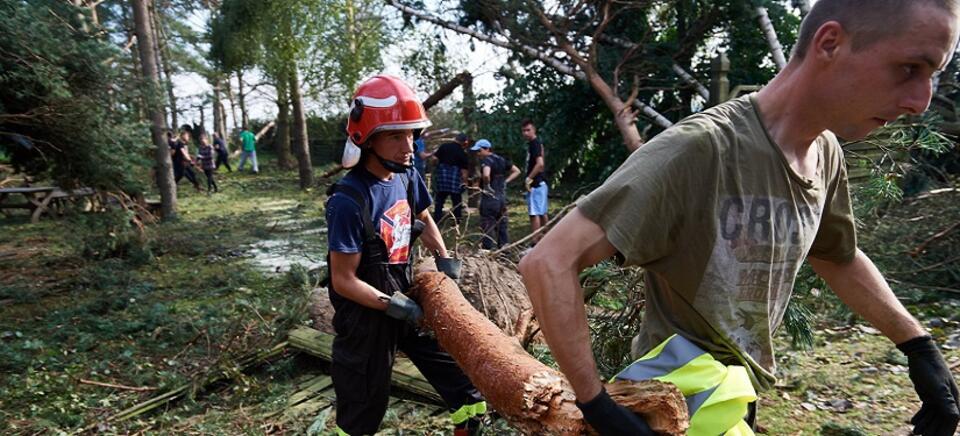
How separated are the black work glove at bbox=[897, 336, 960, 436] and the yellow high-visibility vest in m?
0.74

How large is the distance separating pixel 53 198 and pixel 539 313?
14485mm

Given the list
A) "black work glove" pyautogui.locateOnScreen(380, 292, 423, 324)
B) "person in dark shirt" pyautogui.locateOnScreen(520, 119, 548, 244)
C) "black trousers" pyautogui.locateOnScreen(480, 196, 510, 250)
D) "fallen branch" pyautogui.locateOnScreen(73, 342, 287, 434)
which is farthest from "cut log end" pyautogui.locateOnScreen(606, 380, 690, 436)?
"person in dark shirt" pyautogui.locateOnScreen(520, 119, 548, 244)

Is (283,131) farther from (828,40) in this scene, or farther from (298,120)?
(828,40)

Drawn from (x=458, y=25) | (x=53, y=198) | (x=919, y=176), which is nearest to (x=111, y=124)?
(x=458, y=25)

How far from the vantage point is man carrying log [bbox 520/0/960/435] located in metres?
1.22

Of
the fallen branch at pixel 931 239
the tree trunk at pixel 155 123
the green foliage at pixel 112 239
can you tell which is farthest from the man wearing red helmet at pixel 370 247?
the tree trunk at pixel 155 123

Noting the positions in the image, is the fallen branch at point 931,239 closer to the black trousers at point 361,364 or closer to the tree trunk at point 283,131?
the black trousers at point 361,364

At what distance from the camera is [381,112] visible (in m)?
2.67

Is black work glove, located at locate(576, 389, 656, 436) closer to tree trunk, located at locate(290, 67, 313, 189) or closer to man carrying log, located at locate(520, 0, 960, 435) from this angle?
man carrying log, located at locate(520, 0, 960, 435)

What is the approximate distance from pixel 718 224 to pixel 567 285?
0.40m

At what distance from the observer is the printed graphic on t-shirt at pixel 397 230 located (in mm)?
2764

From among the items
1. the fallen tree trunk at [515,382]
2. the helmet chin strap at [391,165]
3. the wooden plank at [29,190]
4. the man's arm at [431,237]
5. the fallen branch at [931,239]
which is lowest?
the fallen branch at [931,239]

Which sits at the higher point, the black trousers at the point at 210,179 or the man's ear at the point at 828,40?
the man's ear at the point at 828,40

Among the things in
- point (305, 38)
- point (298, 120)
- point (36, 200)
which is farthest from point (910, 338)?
point (305, 38)
